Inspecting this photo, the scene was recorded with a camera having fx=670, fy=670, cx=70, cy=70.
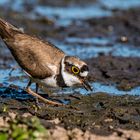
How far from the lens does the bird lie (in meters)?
10.9

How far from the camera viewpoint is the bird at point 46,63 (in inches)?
430

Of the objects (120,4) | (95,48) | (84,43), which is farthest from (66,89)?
(120,4)

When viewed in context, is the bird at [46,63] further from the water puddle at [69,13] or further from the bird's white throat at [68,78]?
the water puddle at [69,13]

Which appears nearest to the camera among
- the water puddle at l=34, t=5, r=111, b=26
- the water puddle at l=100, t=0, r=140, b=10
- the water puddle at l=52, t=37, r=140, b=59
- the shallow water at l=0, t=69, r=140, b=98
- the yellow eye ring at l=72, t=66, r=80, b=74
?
the yellow eye ring at l=72, t=66, r=80, b=74

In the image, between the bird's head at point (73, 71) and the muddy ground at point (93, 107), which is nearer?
the muddy ground at point (93, 107)

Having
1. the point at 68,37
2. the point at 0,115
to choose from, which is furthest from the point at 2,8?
the point at 0,115

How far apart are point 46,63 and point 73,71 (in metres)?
0.48

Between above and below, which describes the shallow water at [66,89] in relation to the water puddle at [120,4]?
above

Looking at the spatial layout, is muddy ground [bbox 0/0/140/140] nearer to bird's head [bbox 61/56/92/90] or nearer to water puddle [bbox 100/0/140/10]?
bird's head [bbox 61/56/92/90]

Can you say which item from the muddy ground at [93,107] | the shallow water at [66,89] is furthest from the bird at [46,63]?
the shallow water at [66,89]

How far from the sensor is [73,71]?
10.9m

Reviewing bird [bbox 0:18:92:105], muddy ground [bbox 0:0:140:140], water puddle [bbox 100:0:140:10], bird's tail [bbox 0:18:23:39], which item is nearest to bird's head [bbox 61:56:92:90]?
bird [bbox 0:18:92:105]

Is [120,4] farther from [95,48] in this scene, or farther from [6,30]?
[6,30]

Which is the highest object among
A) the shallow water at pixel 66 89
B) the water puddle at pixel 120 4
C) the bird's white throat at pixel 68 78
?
the bird's white throat at pixel 68 78
